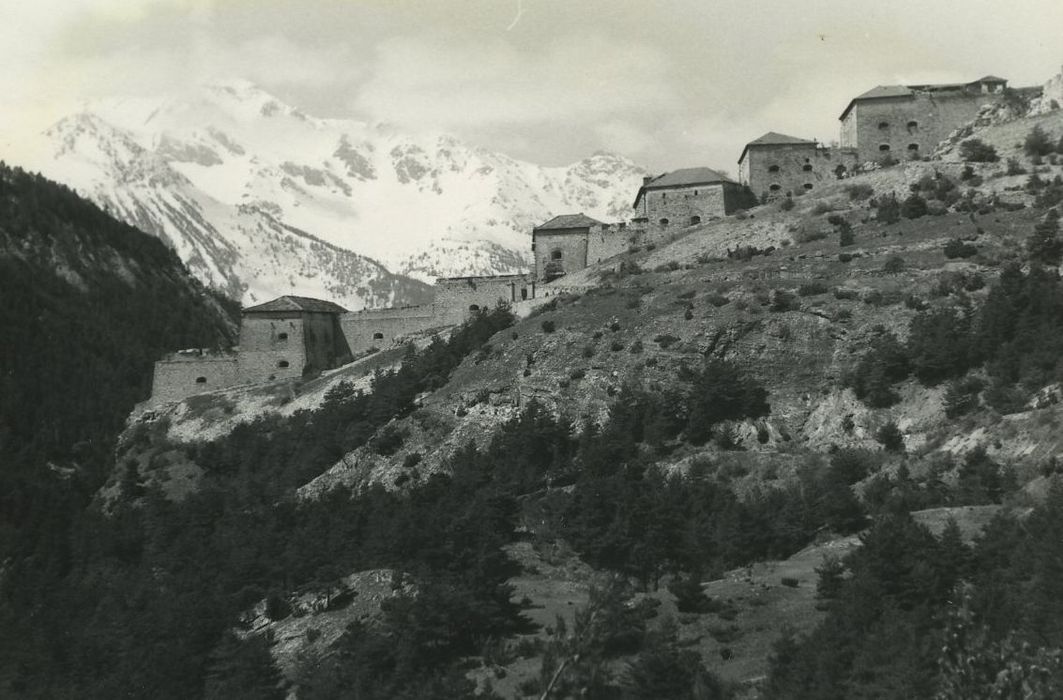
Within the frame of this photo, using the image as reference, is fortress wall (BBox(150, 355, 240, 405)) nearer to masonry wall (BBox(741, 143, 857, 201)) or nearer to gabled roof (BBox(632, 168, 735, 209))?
gabled roof (BBox(632, 168, 735, 209))

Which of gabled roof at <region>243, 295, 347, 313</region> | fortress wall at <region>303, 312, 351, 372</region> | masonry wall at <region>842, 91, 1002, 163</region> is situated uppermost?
masonry wall at <region>842, 91, 1002, 163</region>

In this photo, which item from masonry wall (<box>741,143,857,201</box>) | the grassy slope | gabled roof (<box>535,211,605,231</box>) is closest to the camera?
the grassy slope

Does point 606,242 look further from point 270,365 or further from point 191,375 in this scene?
point 191,375

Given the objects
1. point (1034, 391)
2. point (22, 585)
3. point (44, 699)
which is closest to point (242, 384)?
point (22, 585)

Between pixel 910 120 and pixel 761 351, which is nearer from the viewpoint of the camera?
pixel 761 351

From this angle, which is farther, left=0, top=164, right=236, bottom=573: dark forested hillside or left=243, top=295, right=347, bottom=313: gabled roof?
left=243, top=295, right=347, bottom=313: gabled roof

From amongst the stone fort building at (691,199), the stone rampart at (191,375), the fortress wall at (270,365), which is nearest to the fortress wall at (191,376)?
the stone rampart at (191,375)

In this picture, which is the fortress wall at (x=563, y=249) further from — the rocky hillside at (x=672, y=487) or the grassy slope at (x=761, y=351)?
the grassy slope at (x=761, y=351)

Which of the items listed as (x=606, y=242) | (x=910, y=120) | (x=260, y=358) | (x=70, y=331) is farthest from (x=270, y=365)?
(x=910, y=120)

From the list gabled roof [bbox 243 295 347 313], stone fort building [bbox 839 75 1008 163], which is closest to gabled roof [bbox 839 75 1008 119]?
stone fort building [bbox 839 75 1008 163]
